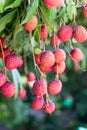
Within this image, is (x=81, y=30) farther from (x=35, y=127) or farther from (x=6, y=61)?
(x=35, y=127)

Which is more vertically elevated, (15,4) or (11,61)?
(15,4)

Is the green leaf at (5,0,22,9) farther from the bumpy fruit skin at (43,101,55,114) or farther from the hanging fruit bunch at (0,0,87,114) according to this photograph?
the bumpy fruit skin at (43,101,55,114)

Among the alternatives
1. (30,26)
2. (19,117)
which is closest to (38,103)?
(30,26)

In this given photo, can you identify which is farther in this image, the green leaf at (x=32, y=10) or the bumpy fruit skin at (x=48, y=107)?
the bumpy fruit skin at (x=48, y=107)

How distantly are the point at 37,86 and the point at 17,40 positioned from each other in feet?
0.51

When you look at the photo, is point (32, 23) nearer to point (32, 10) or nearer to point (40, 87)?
point (32, 10)

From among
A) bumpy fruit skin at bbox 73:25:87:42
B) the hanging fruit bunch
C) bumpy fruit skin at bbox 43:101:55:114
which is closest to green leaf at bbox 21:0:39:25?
the hanging fruit bunch

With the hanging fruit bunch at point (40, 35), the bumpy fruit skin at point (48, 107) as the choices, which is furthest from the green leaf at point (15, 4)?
the bumpy fruit skin at point (48, 107)

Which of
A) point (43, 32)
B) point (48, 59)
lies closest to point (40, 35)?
point (43, 32)

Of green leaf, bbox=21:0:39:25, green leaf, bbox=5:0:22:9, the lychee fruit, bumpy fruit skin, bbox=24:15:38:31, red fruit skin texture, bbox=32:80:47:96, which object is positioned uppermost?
green leaf, bbox=5:0:22:9

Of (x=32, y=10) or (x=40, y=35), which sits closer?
(x=32, y=10)

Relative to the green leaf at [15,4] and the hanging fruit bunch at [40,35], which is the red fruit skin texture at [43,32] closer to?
the hanging fruit bunch at [40,35]

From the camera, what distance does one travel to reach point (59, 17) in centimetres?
90

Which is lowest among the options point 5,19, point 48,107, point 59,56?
point 48,107
